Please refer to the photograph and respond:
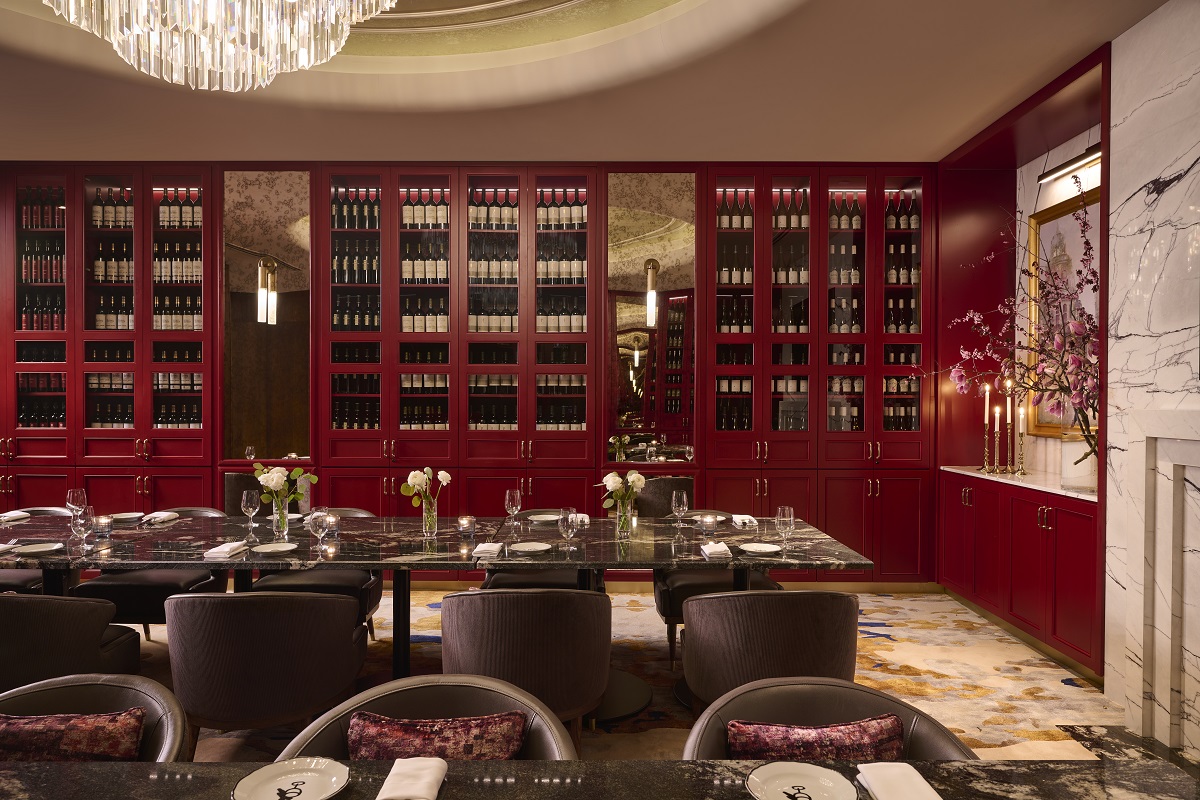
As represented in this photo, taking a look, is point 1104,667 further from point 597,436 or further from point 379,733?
point 379,733

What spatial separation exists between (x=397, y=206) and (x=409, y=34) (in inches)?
51.7

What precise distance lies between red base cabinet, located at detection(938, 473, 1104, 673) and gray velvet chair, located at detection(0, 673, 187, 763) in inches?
155

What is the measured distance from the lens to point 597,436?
5465 millimetres

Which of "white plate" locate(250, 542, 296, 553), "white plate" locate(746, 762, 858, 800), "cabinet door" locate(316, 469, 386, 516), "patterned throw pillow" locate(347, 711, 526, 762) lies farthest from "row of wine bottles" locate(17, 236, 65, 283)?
"white plate" locate(746, 762, 858, 800)

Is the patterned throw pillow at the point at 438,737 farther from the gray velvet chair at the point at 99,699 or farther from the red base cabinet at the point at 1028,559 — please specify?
the red base cabinet at the point at 1028,559

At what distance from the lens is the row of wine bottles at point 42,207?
543cm

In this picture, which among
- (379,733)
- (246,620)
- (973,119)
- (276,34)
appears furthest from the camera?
(973,119)

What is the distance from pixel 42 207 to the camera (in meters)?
5.45

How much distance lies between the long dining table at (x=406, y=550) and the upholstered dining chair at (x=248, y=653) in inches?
19.2

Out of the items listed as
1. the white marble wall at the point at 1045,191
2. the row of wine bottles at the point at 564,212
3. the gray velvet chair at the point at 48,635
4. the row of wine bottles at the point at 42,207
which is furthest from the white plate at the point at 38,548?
the white marble wall at the point at 1045,191

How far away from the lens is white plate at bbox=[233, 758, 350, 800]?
46.5 inches

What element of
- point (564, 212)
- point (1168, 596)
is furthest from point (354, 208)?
point (1168, 596)

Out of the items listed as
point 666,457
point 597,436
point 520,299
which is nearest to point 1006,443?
point 666,457

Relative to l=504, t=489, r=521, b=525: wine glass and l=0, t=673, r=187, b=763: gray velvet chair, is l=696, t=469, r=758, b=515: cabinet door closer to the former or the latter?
l=504, t=489, r=521, b=525: wine glass
